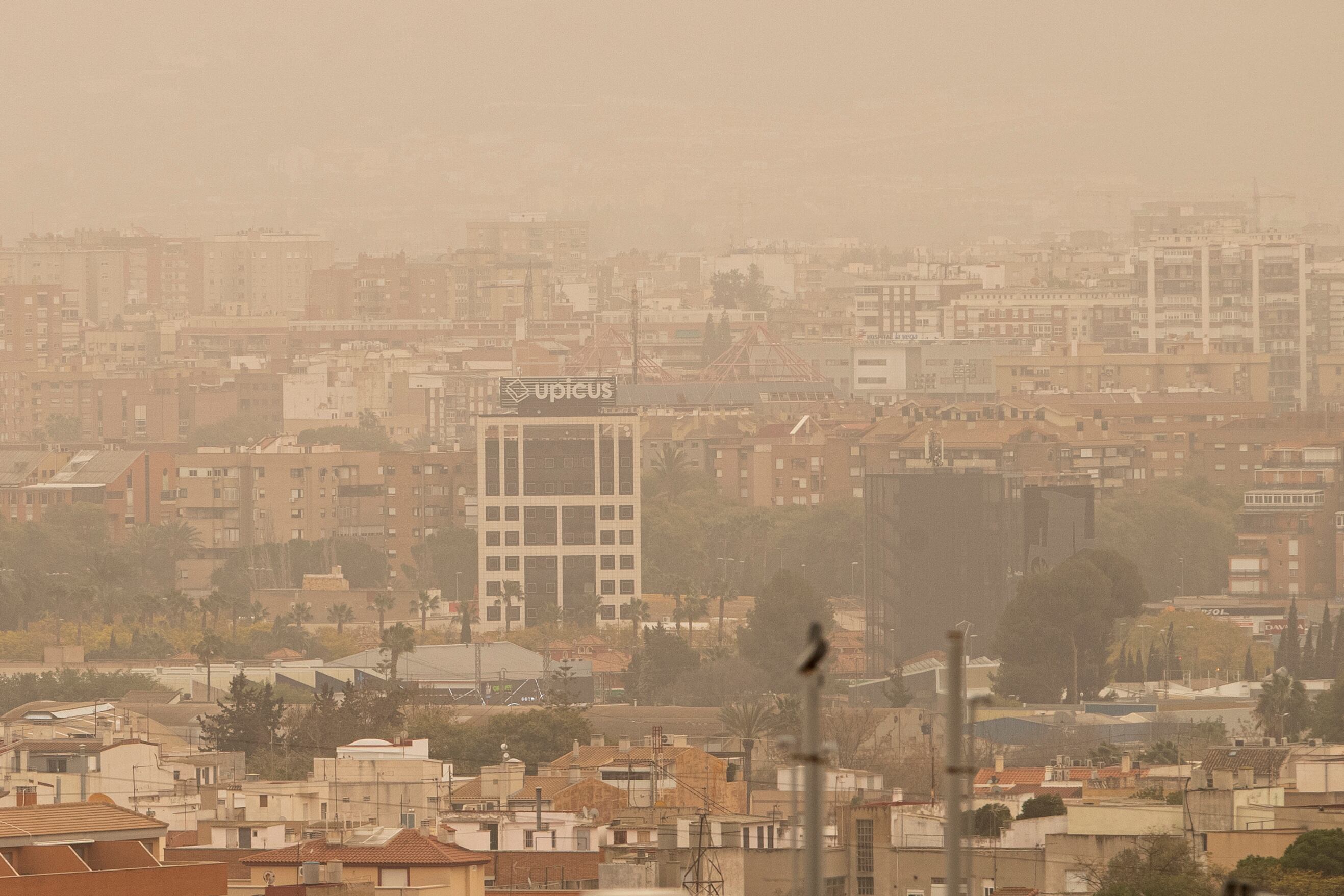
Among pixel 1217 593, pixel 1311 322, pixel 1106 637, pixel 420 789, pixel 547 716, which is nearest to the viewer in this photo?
pixel 420 789

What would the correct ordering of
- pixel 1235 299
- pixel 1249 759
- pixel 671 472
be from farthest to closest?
pixel 1235 299 → pixel 671 472 → pixel 1249 759

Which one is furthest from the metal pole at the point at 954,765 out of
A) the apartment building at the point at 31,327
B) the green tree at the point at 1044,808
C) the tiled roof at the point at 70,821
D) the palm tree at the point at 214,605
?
the apartment building at the point at 31,327

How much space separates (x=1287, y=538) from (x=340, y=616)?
1317 inches

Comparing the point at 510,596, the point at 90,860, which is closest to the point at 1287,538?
the point at 510,596

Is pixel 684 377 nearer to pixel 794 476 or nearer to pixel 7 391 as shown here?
pixel 7 391

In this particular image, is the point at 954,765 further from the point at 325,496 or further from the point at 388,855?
the point at 325,496

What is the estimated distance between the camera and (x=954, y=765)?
10.7 meters

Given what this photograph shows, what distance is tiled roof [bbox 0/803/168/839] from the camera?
26078mm

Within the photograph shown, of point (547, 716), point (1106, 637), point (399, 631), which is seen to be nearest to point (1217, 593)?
point (1106, 637)

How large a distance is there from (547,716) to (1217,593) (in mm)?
58518

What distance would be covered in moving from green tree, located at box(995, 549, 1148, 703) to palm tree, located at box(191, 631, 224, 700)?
1898 centimetres

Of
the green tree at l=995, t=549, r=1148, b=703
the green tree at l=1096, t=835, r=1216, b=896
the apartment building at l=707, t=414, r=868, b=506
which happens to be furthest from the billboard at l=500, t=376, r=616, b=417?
the green tree at l=1096, t=835, r=1216, b=896

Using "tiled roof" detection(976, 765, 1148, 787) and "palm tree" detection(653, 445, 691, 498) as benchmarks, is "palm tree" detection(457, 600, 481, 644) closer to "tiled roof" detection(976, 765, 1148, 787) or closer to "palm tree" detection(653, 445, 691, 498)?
"palm tree" detection(653, 445, 691, 498)

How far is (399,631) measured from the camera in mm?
79688
